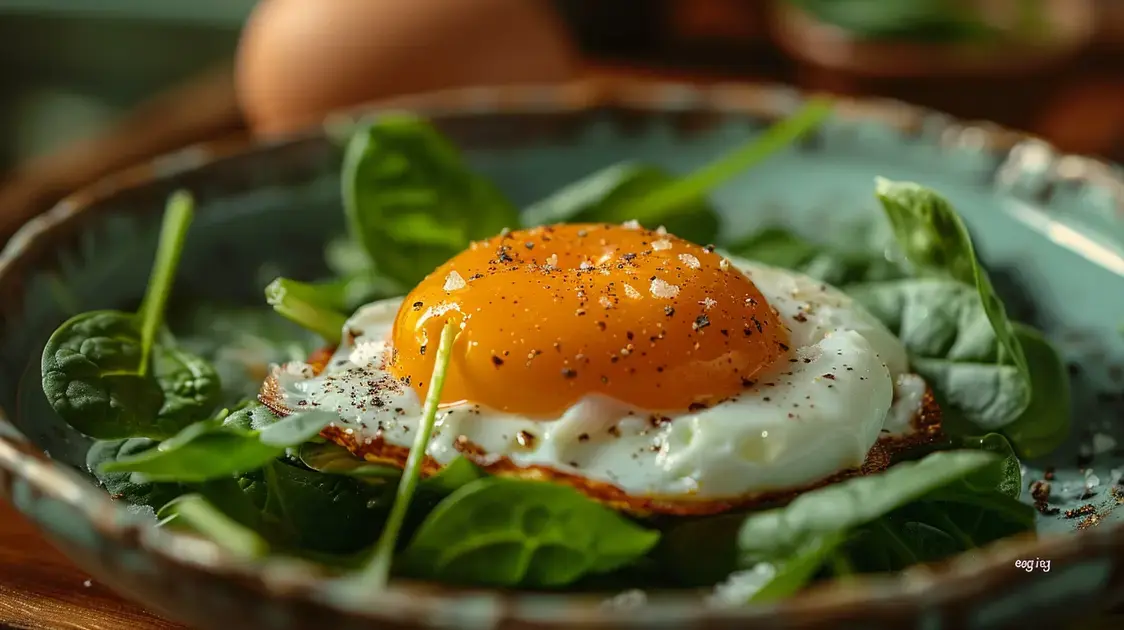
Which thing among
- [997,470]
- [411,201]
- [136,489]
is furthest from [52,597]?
[997,470]

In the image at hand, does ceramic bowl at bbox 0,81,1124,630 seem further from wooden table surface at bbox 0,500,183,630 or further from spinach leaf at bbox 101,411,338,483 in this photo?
wooden table surface at bbox 0,500,183,630

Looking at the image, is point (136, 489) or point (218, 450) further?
point (136, 489)

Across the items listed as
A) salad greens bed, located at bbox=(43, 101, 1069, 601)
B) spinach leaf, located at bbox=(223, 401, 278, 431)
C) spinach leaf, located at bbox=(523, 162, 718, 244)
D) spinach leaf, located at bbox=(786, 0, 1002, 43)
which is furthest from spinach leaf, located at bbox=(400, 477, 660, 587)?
spinach leaf, located at bbox=(786, 0, 1002, 43)

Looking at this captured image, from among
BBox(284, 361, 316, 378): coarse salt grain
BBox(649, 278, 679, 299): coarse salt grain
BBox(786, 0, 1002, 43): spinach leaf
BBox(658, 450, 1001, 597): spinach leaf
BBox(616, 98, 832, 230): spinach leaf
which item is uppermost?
BBox(786, 0, 1002, 43): spinach leaf

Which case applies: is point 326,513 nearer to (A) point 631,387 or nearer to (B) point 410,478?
(B) point 410,478

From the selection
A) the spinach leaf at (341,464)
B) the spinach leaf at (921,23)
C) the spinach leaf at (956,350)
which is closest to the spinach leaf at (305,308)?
the spinach leaf at (341,464)

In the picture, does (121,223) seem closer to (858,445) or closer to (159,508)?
(159,508)
